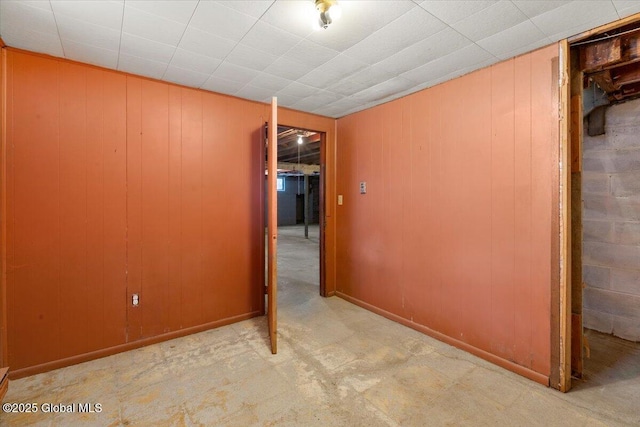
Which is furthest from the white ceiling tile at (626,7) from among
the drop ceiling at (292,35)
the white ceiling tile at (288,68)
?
the white ceiling tile at (288,68)

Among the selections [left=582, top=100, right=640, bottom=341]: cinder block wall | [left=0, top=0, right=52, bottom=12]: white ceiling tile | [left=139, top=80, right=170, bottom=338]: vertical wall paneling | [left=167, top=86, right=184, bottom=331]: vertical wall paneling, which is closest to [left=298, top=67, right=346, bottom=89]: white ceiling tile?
[left=167, top=86, right=184, bottom=331]: vertical wall paneling

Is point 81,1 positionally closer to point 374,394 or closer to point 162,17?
point 162,17

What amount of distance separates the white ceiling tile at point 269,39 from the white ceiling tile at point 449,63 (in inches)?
42.6

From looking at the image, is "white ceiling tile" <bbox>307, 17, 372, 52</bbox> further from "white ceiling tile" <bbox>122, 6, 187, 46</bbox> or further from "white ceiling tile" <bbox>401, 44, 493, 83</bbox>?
"white ceiling tile" <bbox>122, 6, 187, 46</bbox>

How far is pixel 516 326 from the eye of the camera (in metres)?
2.35

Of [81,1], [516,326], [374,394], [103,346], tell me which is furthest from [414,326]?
[81,1]

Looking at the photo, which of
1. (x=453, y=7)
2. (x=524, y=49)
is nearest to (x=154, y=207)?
(x=453, y=7)

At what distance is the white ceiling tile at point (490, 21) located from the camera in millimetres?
1728

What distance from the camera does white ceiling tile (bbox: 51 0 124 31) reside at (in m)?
1.69

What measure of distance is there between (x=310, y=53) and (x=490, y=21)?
1.20 metres

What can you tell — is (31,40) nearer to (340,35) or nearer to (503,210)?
(340,35)

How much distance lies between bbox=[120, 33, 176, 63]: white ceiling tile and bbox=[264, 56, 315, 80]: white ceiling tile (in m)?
0.75

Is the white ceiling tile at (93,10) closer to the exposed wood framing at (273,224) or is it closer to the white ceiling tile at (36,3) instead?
the white ceiling tile at (36,3)

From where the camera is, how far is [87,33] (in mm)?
1998
